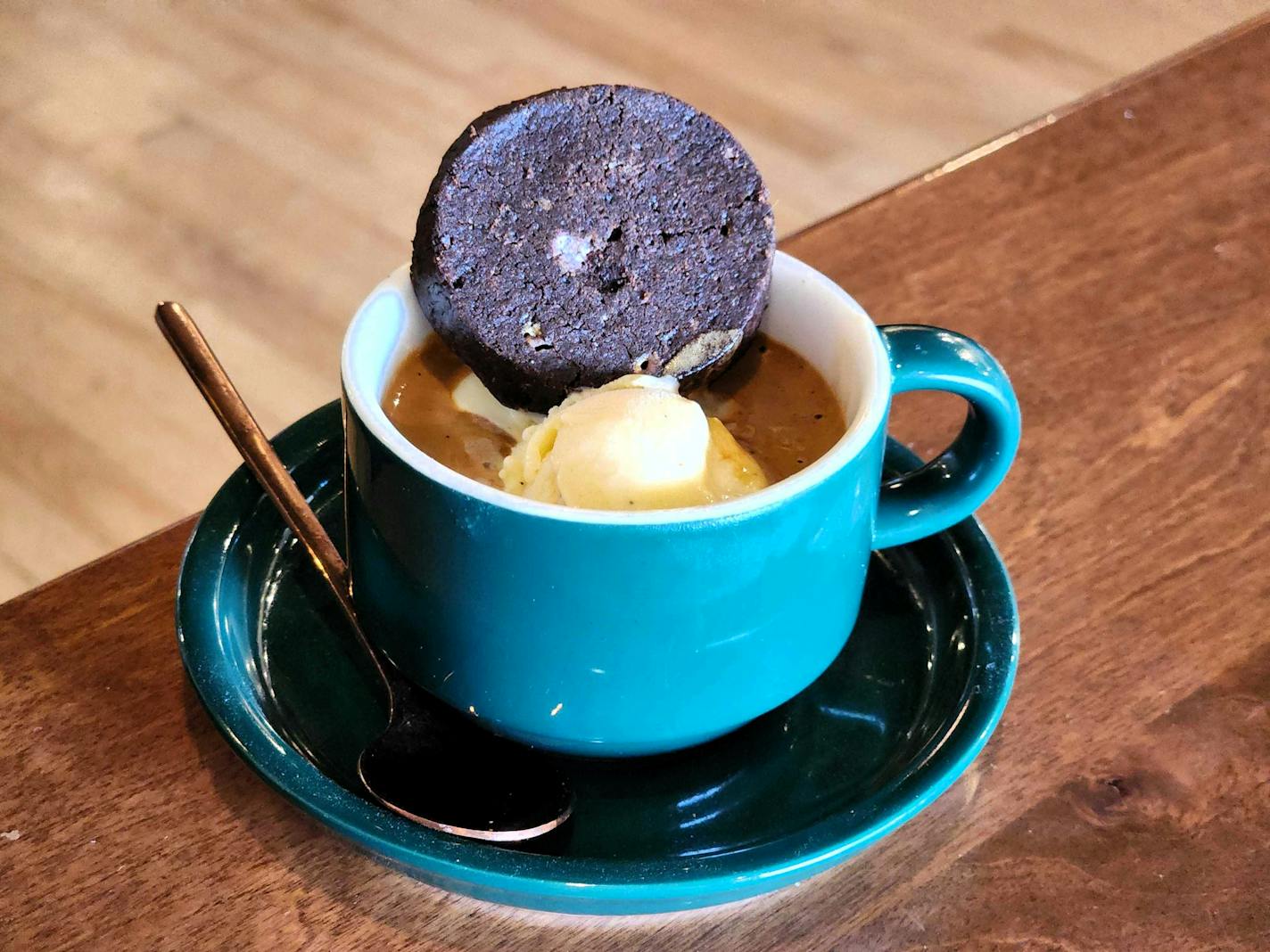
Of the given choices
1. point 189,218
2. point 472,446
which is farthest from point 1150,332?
point 189,218

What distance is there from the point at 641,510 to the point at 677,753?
0.39ft

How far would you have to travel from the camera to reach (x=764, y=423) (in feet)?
1.93

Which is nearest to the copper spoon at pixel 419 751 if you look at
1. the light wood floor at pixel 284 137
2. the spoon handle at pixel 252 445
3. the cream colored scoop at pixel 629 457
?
the spoon handle at pixel 252 445

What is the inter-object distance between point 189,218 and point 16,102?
0.42 m

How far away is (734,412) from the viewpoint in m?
0.60

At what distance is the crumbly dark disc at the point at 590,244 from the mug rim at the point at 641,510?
48 mm

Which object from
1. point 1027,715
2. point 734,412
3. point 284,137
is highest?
point 734,412

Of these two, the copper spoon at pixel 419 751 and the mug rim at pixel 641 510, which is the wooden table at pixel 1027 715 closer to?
the copper spoon at pixel 419 751

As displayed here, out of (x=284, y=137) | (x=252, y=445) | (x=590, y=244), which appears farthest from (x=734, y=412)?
(x=284, y=137)

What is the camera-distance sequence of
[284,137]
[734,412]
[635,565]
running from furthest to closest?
A: [284,137] → [734,412] → [635,565]

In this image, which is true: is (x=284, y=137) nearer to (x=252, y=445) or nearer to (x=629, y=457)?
(x=252, y=445)

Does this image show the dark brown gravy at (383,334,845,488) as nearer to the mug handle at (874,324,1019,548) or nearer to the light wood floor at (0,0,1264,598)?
the mug handle at (874,324,1019,548)

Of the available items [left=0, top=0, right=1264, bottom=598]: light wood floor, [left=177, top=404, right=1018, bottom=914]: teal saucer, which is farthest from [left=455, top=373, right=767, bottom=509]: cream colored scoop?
[left=0, top=0, right=1264, bottom=598]: light wood floor

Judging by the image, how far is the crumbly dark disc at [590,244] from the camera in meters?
0.55
